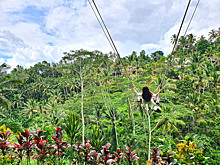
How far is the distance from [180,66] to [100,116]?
24.1 meters

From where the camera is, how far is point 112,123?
1263cm

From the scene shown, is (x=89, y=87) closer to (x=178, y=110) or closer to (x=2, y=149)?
(x=178, y=110)

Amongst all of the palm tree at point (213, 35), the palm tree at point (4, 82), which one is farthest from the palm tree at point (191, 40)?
the palm tree at point (4, 82)

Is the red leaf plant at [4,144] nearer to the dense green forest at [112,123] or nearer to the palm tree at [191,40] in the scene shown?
the dense green forest at [112,123]

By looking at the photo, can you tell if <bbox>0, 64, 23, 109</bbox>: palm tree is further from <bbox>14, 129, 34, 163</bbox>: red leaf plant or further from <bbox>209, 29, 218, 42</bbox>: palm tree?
<bbox>209, 29, 218, 42</bbox>: palm tree

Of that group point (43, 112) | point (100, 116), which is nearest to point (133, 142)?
point (100, 116)

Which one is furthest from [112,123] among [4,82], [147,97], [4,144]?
[147,97]

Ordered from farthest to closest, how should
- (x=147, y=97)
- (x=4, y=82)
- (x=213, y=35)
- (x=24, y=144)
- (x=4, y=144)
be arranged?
(x=213, y=35)
(x=4, y=82)
(x=4, y=144)
(x=24, y=144)
(x=147, y=97)

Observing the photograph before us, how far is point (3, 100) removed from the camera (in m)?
6.88

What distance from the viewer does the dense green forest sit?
2357mm

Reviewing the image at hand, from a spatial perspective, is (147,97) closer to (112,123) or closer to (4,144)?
(4,144)

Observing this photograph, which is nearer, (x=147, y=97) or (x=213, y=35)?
(x=147, y=97)

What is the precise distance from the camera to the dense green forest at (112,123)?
2.36m

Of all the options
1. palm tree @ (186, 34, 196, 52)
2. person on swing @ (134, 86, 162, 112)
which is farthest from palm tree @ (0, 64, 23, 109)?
palm tree @ (186, 34, 196, 52)
